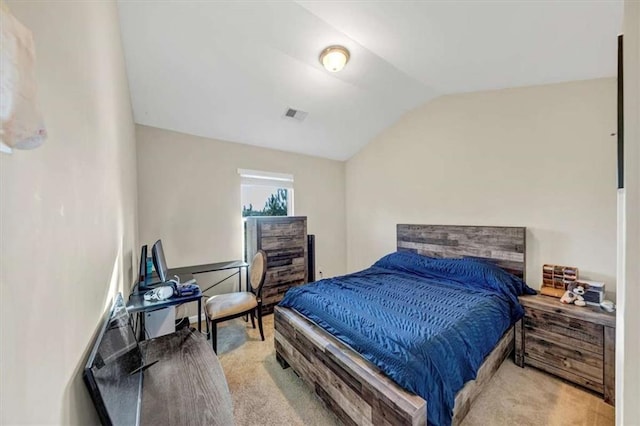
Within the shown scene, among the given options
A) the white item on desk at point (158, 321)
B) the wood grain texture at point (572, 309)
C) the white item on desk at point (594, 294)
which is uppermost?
the white item on desk at point (594, 294)

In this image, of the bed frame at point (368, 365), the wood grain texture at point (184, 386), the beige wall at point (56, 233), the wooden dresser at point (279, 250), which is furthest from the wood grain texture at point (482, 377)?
the wooden dresser at point (279, 250)

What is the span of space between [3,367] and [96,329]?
74 centimetres

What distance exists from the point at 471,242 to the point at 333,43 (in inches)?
102

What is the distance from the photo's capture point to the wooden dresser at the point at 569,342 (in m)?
1.88

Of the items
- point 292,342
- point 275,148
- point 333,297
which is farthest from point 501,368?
point 275,148

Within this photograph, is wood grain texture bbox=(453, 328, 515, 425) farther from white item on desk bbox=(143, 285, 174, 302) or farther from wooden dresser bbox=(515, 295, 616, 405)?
white item on desk bbox=(143, 285, 174, 302)

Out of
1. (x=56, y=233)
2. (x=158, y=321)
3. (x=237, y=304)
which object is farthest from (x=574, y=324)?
(x=158, y=321)

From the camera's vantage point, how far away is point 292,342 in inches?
82.4

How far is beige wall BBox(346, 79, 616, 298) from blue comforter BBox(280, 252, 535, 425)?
0.60 metres

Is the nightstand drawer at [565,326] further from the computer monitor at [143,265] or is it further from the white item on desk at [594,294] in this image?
the computer monitor at [143,265]

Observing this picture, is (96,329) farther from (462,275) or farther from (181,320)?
(462,275)

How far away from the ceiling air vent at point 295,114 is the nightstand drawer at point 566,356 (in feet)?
10.7

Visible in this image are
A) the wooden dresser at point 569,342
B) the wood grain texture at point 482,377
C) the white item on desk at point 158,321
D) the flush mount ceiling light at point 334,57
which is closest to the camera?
the wood grain texture at point 482,377

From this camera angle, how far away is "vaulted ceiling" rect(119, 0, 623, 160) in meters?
1.69
